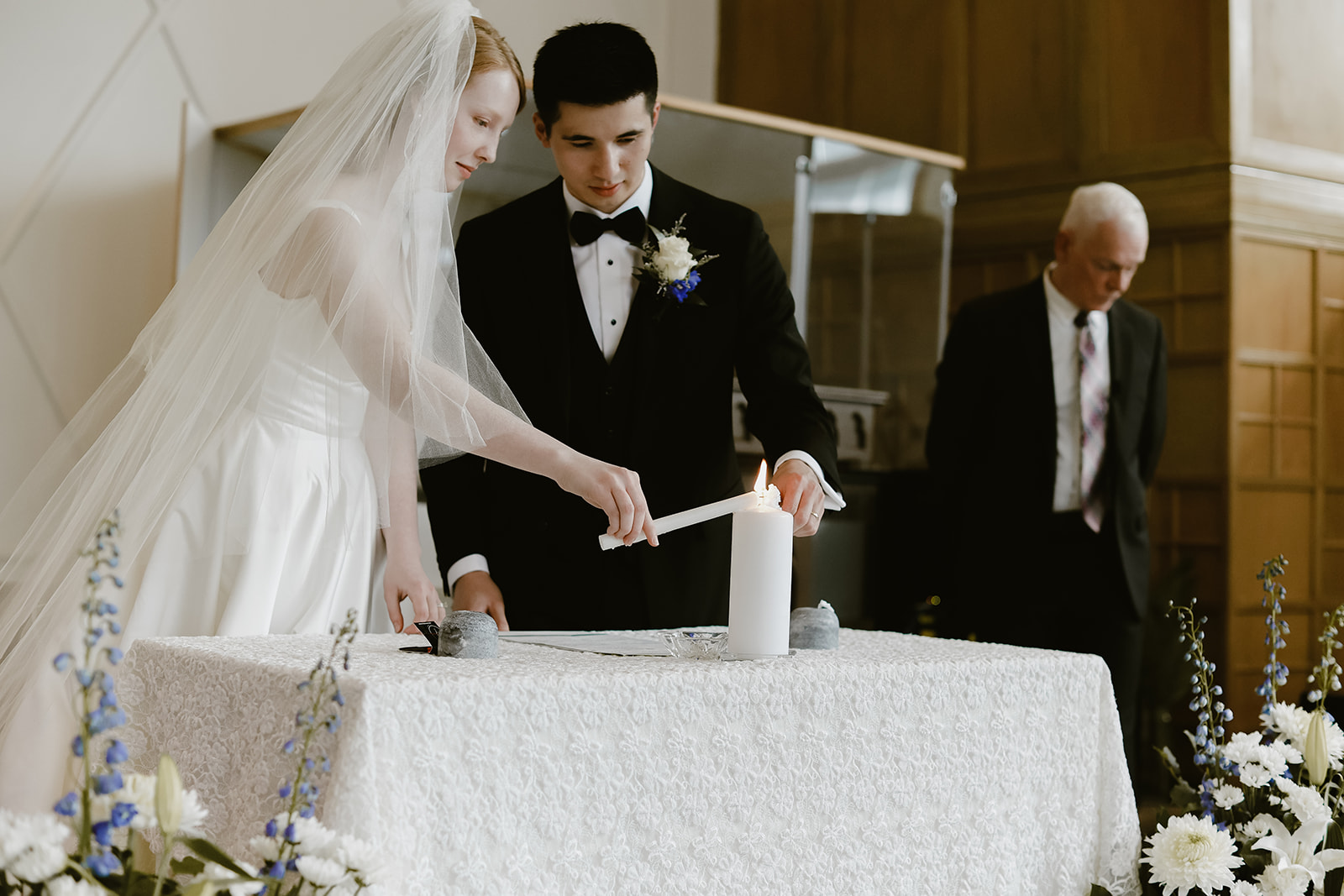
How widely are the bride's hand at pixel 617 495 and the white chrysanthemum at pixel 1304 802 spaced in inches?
32.0

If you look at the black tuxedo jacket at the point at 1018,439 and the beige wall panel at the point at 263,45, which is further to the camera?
the beige wall panel at the point at 263,45

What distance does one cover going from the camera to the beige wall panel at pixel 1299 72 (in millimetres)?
4887

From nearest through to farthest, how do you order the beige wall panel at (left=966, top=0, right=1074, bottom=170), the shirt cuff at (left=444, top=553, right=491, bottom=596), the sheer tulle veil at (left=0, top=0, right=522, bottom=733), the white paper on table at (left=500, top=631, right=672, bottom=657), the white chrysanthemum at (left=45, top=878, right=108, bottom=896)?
the white chrysanthemum at (left=45, top=878, right=108, bottom=896) → the white paper on table at (left=500, top=631, right=672, bottom=657) → the sheer tulle veil at (left=0, top=0, right=522, bottom=733) → the shirt cuff at (left=444, top=553, right=491, bottom=596) → the beige wall panel at (left=966, top=0, right=1074, bottom=170)

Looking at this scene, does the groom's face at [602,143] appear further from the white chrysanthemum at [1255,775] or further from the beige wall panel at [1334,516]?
the beige wall panel at [1334,516]

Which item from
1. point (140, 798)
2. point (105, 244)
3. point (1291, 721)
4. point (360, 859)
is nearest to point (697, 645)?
point (360, 859)

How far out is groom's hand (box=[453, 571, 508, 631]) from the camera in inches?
81.3

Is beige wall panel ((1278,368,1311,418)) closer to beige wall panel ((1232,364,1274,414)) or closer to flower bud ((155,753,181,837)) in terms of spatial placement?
beige wall panel ((1232,364,1274,414))

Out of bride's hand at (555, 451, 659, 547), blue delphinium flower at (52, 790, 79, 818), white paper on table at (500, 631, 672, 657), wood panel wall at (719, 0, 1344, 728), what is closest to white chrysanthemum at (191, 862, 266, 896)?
blue delphinium flower at (52, 790, 79, 818)

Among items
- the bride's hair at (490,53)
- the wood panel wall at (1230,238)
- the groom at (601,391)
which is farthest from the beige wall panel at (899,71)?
the bride's hair at (490,53)

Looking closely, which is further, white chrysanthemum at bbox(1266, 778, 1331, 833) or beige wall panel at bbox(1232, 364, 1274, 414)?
beige wall panel at bbox(1232, 364, 1274, 414)

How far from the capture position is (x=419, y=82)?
1.96 m

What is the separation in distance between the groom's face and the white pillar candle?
2.78ft

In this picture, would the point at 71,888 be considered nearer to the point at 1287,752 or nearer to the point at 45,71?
the point at 1287,752

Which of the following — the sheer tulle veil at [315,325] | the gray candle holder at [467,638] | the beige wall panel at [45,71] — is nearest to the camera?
the gray candle holder at [467,638]
